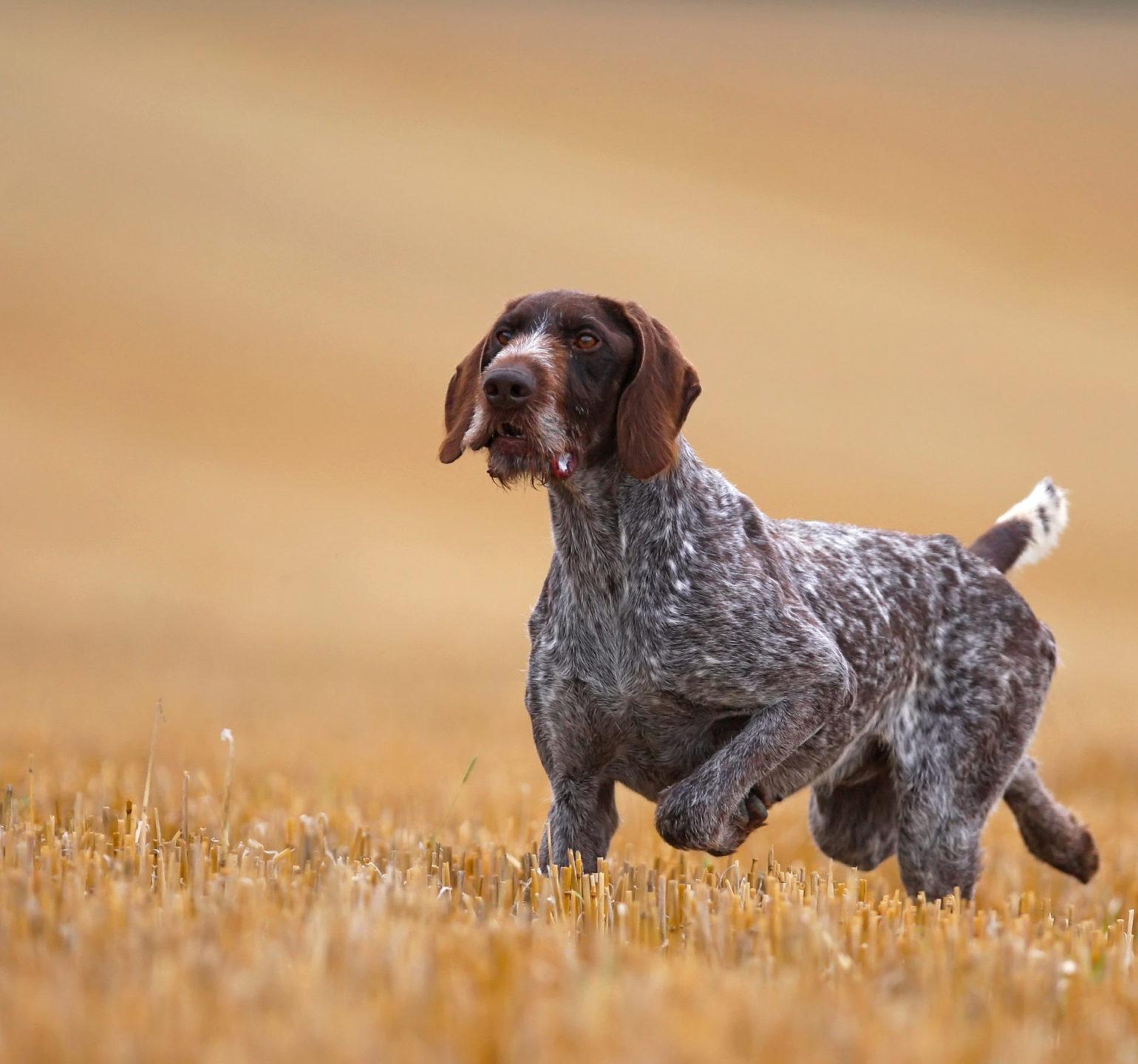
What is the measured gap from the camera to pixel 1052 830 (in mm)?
5332

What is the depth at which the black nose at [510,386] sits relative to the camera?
3.90m

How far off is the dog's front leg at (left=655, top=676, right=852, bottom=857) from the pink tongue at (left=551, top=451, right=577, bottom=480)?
2.76 ft

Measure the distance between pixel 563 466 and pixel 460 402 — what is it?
1.67 ft

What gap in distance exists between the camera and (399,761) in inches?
320

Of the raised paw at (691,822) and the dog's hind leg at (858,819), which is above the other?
the raised paw at (691,822)

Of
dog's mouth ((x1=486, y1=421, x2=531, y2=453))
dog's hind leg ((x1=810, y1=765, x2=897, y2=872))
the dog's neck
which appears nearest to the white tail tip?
dog's hind leg ((x1=810, y1=765, x2=897, y2=872))

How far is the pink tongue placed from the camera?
404 cm

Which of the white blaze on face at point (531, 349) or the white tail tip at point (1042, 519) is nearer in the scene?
the white blaze on face at point (531, 349)

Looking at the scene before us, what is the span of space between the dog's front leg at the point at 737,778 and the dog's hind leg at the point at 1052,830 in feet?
4.49

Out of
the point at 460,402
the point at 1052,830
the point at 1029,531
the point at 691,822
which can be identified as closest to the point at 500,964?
the point at 691,822

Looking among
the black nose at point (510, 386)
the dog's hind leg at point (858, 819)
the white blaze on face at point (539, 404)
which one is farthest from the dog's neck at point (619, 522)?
the dog's hind leg at point (858, 819)

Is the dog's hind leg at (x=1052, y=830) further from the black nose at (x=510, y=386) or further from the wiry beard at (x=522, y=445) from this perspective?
the black nose at (x=510, y=386)

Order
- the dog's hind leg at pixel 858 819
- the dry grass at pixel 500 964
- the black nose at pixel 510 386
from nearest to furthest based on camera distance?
the dry grass at pixel 500 964
the black nose at pixel 510 386
the dog's hind leg at pixel 858 819

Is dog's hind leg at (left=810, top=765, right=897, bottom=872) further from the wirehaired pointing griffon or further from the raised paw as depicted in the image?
the raised paw
